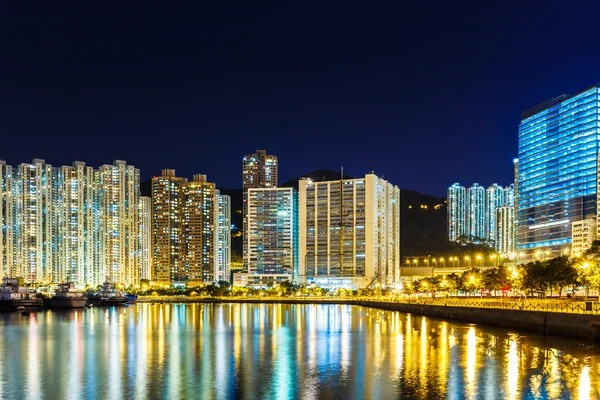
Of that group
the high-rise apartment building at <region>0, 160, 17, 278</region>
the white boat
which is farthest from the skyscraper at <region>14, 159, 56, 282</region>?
the white boat

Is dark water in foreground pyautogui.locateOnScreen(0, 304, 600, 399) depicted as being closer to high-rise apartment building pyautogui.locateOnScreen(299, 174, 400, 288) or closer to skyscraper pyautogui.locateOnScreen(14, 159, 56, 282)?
skyscraper pyautogui.locateOnScreen(14, 159, 56, 282)

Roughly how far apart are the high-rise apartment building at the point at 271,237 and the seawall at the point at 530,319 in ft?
332

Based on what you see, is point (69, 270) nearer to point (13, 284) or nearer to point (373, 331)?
point (13, 284)

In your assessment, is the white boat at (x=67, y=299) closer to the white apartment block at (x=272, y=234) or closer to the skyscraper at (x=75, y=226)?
the skyscraper at (x=75, y=226)

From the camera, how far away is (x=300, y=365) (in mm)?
38062

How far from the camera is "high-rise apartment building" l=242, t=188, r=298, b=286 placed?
183 metres

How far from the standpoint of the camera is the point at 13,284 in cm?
12138

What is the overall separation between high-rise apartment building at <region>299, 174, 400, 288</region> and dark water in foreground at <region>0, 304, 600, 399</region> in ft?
367

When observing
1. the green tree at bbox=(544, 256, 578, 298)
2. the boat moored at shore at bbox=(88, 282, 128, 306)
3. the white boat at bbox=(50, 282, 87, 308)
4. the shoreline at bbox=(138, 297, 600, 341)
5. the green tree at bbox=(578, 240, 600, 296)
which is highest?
the green tree at bbox=(578, 240, 600, 296)

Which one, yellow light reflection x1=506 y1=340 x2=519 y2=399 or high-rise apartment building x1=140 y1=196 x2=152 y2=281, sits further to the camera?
high-rise apartment building x1=140 y1=196 x2=152 y2=281

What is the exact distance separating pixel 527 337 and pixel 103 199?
142081 millimetres

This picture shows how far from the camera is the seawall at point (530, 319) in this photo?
43219 mm

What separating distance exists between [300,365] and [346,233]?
137 metres

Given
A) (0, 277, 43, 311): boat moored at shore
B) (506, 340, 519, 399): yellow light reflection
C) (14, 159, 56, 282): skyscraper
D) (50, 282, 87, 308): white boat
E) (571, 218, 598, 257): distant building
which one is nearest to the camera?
(506, 340, 519, 399): yellow light reflection
